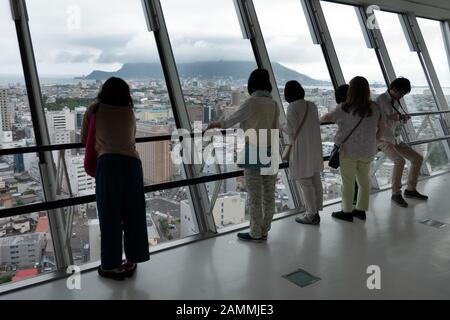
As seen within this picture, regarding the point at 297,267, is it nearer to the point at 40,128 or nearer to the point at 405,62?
the point at 40,128

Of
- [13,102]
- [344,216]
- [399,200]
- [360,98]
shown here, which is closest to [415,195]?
[399,200]

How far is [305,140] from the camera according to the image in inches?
127

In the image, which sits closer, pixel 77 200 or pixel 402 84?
pixel 77 200

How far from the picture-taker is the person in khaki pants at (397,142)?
380 centimetres

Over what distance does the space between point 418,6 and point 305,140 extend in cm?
425

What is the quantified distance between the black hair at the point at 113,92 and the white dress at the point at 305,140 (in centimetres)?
151

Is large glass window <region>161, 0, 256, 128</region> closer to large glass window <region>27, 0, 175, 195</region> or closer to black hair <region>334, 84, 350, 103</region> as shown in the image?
large glass window <region>27, 0, 175, 195</region>

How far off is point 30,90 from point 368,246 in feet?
9.42

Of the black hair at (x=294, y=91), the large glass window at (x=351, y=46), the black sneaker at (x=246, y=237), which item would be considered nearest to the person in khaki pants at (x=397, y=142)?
the black hair at (x=294, y=91)

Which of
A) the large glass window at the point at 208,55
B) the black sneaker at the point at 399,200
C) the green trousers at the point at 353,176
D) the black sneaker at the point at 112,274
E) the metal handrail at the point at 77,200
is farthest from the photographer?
the black sneaker at the point at 399,200

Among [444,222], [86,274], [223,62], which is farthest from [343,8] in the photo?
[86,274]

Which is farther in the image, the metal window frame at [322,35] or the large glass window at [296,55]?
the metal window frame at [322,35]

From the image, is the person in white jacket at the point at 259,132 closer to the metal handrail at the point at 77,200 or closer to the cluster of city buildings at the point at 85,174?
the metal handrail at the point at 77,200
